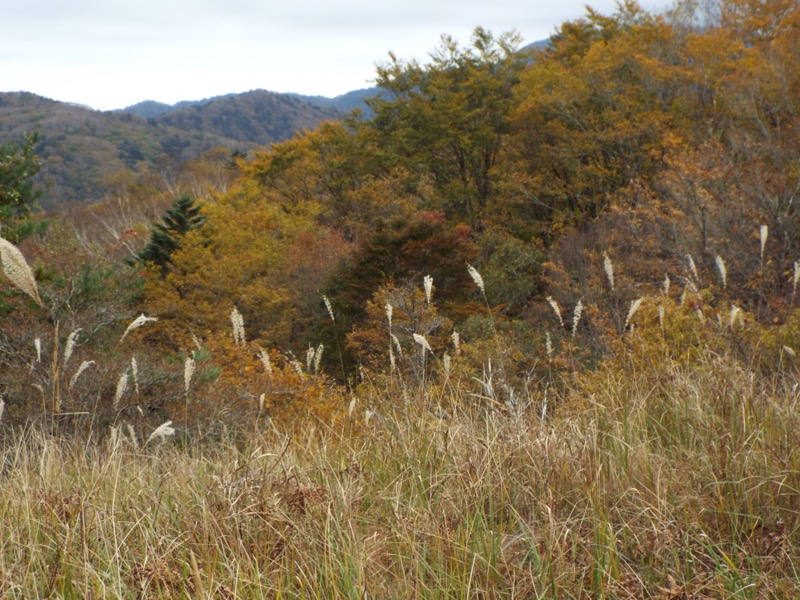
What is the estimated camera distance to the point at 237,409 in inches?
370

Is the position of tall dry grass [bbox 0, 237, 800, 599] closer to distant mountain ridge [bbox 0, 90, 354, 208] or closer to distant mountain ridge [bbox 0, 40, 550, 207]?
distant mountain ridge [bbox 0, 40, 550, 207]

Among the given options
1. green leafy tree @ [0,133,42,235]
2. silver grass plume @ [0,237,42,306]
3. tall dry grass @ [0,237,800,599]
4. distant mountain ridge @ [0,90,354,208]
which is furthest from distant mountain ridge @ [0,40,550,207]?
tall dry grass @ [0,237,800,599]

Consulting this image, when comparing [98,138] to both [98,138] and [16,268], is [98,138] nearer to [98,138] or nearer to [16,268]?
[98,138]

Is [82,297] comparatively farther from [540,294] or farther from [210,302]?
[540,294]

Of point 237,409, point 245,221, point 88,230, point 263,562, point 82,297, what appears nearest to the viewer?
point 263,562

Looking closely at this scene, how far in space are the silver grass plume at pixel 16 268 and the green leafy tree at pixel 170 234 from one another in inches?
947

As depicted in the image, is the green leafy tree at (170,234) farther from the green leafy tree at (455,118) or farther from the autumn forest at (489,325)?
the green leafy tree at (455,118)

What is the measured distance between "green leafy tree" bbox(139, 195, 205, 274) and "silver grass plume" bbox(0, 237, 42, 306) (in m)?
24.0

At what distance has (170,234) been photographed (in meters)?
26.3

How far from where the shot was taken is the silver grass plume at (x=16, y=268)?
223 centimetres

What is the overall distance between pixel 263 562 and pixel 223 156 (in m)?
69.1

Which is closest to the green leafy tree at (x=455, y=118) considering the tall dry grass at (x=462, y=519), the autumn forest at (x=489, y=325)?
the autumn forest at (x=489, y=325)

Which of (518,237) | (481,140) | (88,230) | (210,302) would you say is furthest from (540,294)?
(88,230)

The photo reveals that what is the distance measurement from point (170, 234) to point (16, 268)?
25227 mm
